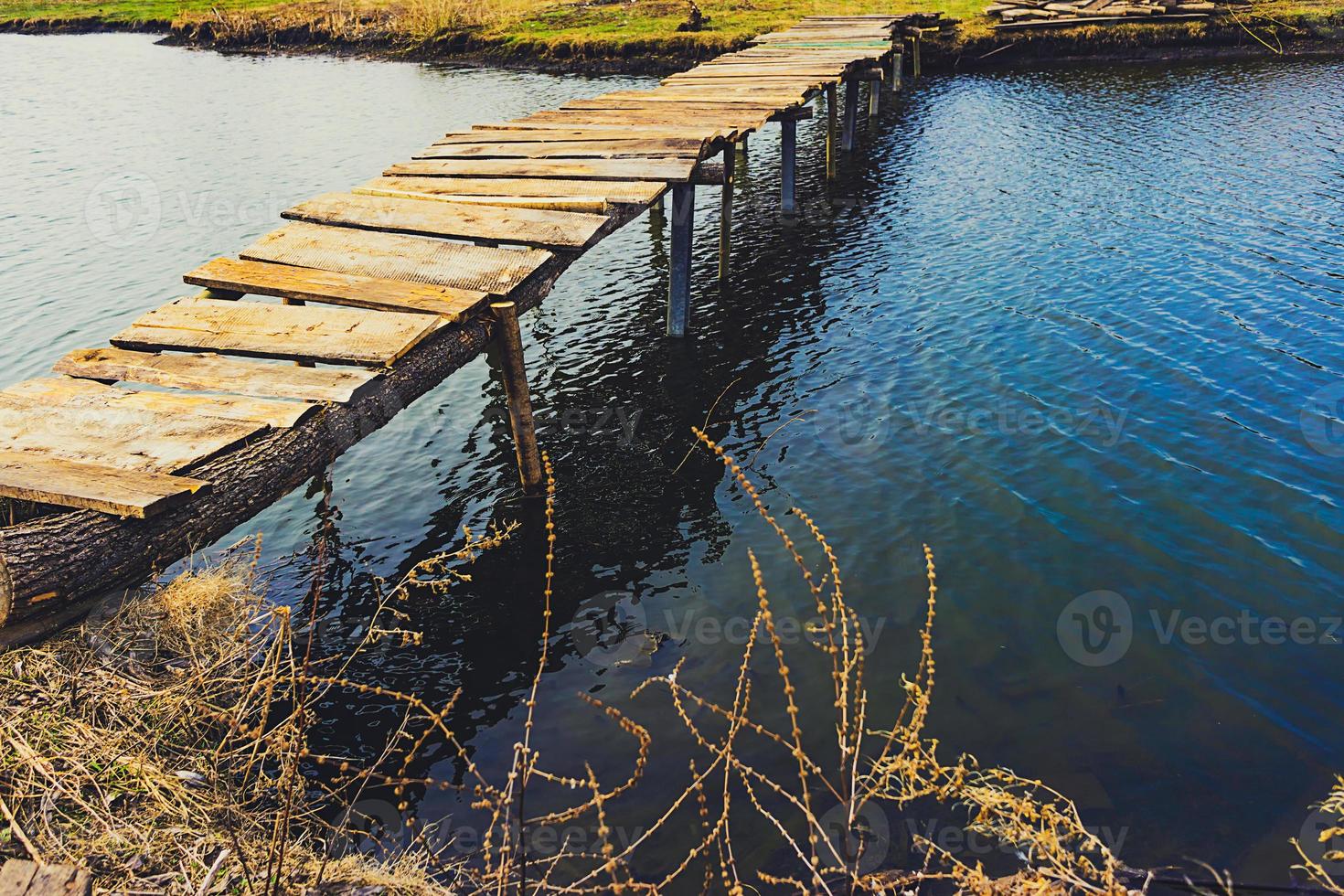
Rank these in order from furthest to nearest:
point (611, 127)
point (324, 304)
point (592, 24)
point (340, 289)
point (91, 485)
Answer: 1. point (592, 24)
2. point (611, 127)
3. point (324, 304)
4. point (340, 289)
5. point (91, 485)

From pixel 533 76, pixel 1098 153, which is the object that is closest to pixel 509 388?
pixel 1098 153

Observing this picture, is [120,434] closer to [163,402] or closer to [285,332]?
[163,402]

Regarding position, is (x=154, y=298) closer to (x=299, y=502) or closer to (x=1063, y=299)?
(x=299, y=502)

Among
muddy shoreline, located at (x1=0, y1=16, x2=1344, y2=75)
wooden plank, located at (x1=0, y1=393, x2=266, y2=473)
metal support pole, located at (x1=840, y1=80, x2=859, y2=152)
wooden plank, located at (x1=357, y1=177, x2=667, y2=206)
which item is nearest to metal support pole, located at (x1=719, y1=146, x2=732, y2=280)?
wooden plank, located at (x1=357, y1=177, x2=667, y2=206)

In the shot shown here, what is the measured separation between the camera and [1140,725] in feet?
21.0

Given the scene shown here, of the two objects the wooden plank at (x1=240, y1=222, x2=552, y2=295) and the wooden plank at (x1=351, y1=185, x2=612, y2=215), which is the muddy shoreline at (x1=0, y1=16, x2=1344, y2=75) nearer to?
the wooden plank at (x1=351, y1=185, x2=612, y2=215)

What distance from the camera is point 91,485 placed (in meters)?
5.08

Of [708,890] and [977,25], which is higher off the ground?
[977,25]

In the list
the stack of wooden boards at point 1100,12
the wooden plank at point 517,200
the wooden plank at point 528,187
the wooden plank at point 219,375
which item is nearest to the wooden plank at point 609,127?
the wooden plank at point 528,187

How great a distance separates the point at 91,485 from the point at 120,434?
0.76 metres

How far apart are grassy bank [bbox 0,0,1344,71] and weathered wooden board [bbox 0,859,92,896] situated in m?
31.4

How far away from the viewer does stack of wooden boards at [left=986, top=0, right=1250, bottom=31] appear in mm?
28672

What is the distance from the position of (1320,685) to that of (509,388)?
6900mm

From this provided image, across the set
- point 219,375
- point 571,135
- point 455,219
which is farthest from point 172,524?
point 571,135
